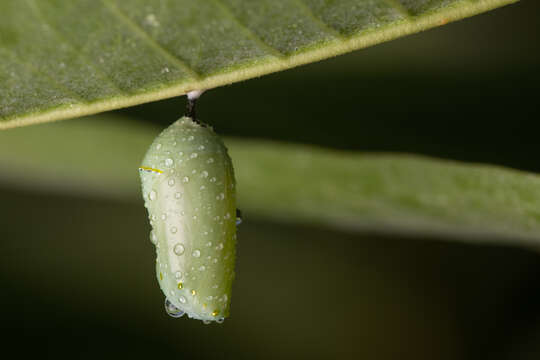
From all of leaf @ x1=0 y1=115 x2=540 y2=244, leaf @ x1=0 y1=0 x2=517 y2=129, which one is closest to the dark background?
leaf @ x1=0 y1=115 x2=540 y2=244

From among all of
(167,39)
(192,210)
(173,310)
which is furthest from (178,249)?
(167,39)

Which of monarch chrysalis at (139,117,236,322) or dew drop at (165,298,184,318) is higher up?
monarch chrysalis at (139,117,236,322)

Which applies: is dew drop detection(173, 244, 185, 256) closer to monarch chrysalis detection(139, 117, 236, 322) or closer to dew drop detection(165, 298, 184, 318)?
monarch chrysalis detection(139, 117, 236, 322)

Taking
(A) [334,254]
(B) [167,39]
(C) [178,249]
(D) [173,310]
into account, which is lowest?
(A) [334,254]

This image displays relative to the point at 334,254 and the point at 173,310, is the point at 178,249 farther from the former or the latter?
the point at 334,254

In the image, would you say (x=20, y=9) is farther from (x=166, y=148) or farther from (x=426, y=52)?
(x=426, y=52)

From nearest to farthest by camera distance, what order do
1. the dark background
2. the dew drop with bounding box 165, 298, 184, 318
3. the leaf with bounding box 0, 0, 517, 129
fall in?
the leaf with bounding box 0, 0, 517, 129, the dew drop with bounding box 165, 298, 184, 318, the dark background

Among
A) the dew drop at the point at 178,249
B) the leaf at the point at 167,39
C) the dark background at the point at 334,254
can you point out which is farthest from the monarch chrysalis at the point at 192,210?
the dark background at the point at 334,254
